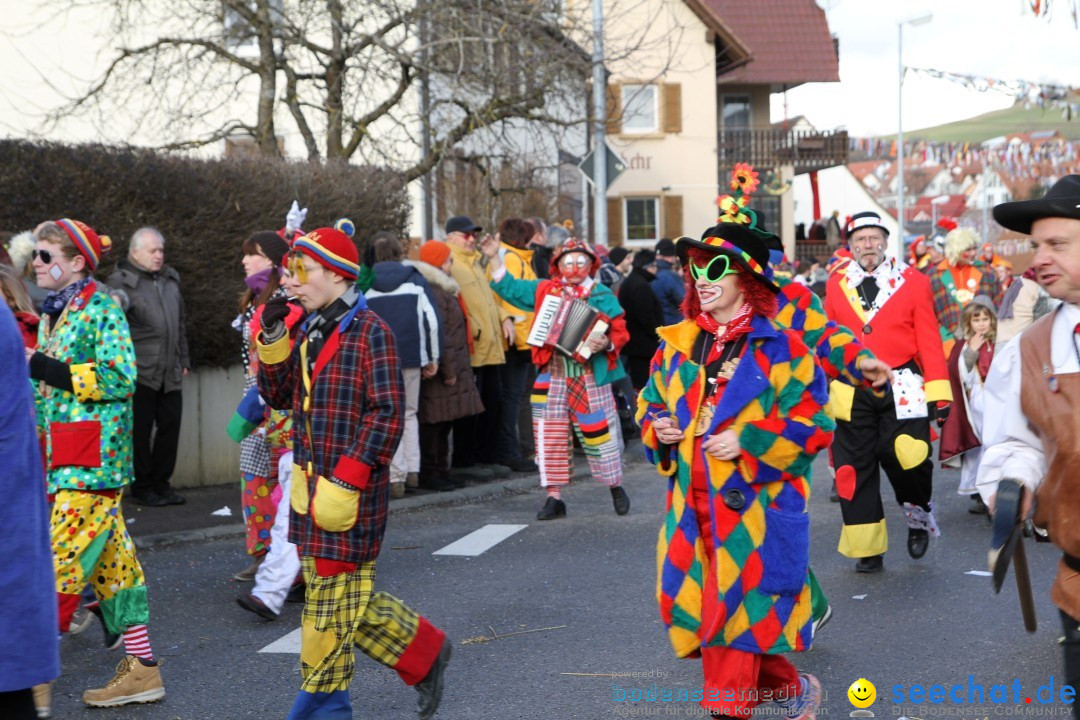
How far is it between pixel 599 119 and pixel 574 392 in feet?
27.2

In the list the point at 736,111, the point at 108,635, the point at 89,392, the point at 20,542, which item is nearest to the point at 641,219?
the point at 736,111

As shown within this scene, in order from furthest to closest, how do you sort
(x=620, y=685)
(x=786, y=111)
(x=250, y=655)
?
1. (x=786, y=111)
2. (x=250, y=655)
3. (x=620, y=685)

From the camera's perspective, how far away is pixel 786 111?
142ft

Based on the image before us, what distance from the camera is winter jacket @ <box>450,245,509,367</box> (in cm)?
1158

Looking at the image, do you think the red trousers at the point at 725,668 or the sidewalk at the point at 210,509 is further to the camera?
the sidewalk at the point at 210,509

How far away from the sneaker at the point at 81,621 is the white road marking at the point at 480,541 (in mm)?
2367

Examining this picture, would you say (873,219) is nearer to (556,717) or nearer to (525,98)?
(556,717)

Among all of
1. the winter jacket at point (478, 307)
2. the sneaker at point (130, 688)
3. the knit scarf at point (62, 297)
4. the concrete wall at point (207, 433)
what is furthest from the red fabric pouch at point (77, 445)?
the winter jacket at point (478, 307)

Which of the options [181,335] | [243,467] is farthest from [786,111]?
[243,467]

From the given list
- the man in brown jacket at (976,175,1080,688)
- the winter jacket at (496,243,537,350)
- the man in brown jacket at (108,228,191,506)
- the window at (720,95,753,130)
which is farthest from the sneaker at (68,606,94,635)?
the window at (720,95,753,130)

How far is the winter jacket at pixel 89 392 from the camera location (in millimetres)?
5668

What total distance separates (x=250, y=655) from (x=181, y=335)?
4639 mm

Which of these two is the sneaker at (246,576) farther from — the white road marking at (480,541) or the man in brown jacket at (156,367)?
the man in brown jacket at (156,367)

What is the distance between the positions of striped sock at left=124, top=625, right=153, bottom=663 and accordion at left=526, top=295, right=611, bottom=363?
4477 millimetres
